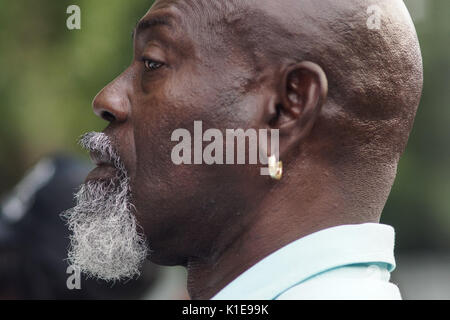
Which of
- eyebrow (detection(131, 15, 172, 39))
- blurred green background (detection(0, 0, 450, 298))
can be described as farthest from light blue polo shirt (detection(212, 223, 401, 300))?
blurred green background (detection(0, 0, 450, 298))

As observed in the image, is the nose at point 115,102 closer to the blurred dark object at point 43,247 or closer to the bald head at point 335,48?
the bald head at point 335,48

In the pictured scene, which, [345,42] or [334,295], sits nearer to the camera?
[334,295]

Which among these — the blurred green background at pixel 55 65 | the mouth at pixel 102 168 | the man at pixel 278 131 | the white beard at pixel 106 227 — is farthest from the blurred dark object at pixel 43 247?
the blurred green background at pixel 55 65

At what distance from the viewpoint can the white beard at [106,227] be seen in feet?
9.46

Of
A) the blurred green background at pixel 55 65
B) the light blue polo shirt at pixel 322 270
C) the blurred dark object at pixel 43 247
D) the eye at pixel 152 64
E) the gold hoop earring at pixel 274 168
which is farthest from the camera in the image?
the blurred green background at pixel 55 65

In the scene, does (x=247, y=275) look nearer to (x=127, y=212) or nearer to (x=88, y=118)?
(x=127, y=212)

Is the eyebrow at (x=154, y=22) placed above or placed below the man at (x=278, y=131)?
above

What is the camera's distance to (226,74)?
272 cm

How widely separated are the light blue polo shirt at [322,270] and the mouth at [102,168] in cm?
59

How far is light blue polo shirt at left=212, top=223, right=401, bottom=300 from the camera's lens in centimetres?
258

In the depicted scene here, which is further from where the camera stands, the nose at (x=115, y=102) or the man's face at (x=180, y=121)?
the nose at (x=115, y=102)
